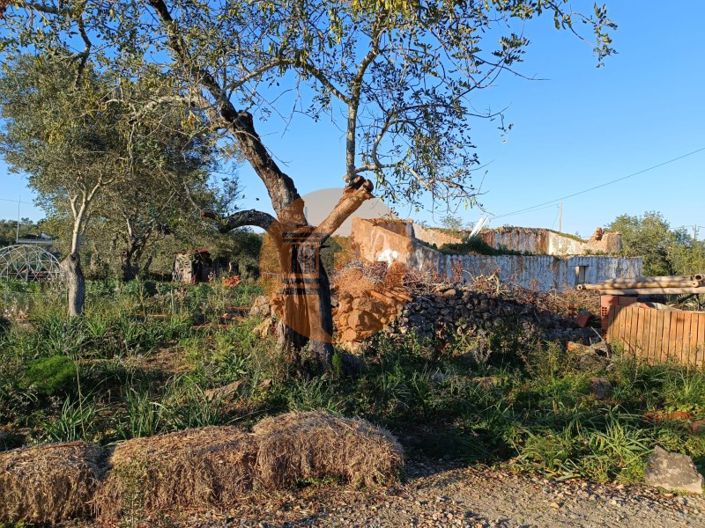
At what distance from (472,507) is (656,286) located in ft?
25.2

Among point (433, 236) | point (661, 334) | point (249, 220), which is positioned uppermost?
point (433, 236)

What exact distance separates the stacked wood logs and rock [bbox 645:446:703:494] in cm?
607

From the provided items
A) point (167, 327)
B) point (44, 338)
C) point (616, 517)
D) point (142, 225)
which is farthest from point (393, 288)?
point (142, 225)

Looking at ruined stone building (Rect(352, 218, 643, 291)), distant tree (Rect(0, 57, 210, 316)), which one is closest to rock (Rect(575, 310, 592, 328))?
ruined stone building (Rect(352, 218, 643, 291))

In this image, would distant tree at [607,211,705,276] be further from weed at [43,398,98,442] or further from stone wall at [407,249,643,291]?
weed at [43,398,98,442]

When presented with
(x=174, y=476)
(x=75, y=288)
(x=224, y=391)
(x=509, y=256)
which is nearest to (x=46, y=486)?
(x=174, y=476)

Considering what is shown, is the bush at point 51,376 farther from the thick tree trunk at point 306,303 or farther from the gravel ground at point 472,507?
the gravel ground at point 472,507

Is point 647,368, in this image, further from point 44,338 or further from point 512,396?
point 44,338

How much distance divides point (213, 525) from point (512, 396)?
393 centimetres

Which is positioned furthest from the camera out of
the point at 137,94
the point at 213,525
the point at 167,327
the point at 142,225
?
the point at 142,225

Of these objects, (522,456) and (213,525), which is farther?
(522,456)

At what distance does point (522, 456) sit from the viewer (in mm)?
4832

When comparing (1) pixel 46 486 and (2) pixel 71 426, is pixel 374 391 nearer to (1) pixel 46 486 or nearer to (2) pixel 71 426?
(2) pixel 71 426

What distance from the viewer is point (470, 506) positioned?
397cm
